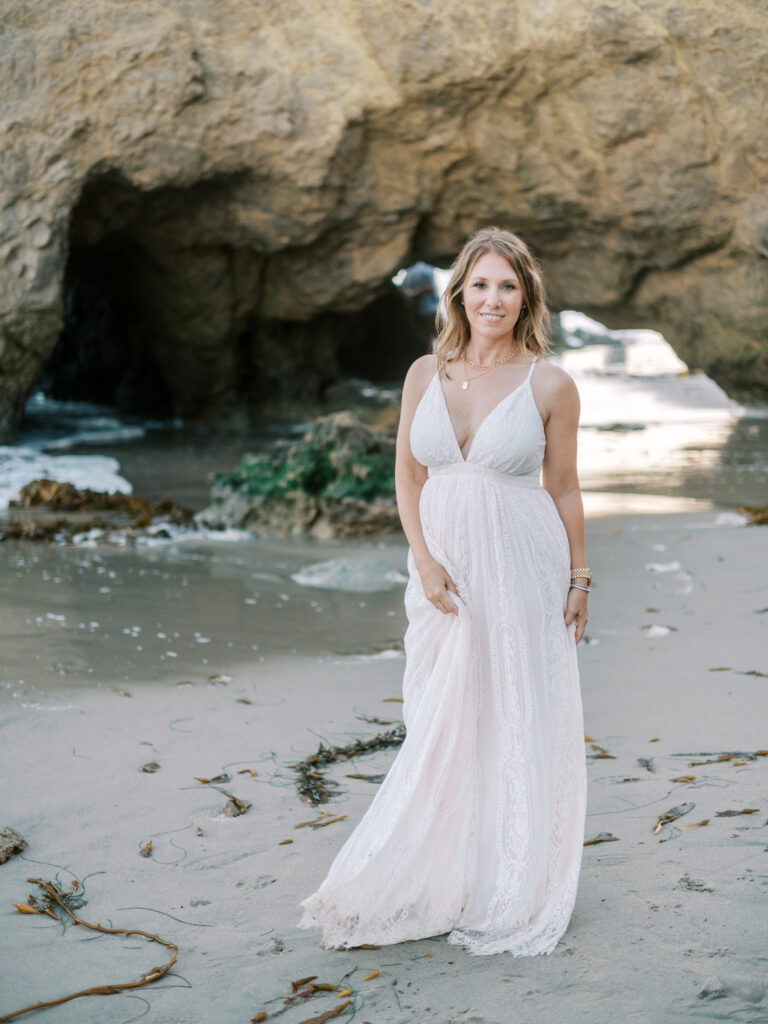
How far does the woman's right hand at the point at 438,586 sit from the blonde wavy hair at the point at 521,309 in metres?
0.52

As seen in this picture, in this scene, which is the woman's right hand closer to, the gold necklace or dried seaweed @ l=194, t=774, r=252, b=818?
the gold necklace

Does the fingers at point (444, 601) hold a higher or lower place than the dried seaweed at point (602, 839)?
higher

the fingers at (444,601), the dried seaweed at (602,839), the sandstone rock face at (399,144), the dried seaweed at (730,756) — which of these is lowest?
the dried seaweed at (602,839)

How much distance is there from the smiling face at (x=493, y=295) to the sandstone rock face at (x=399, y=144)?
30.2 ft

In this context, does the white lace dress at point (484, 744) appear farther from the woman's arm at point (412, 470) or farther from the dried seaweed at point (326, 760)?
the dried seaweed at point (326, 760)

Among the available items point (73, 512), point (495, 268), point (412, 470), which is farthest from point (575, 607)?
point (73, 512)

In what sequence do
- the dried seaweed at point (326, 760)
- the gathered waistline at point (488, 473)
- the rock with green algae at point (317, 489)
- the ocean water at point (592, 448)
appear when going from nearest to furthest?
the gathered waistline at point (488, 473), the dried seaweed at point (326, 760), the rock with green algae at point (317, 489), the ocean water at point (592, 448)

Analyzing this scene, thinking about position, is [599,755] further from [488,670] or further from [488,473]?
[488,473]

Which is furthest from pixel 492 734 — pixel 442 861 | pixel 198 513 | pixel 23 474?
pixel 23 474

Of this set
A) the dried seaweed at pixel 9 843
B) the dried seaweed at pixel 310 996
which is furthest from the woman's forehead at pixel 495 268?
the dried seaweed at pixel 9 843

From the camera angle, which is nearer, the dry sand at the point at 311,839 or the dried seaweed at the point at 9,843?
the dry sand at the point at 311,839

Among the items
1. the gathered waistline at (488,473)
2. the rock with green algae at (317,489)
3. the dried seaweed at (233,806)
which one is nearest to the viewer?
the gathered waistline at (488,473)

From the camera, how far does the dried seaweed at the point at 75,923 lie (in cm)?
230

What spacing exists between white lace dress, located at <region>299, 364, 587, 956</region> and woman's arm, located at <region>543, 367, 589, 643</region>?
0.05 metres
